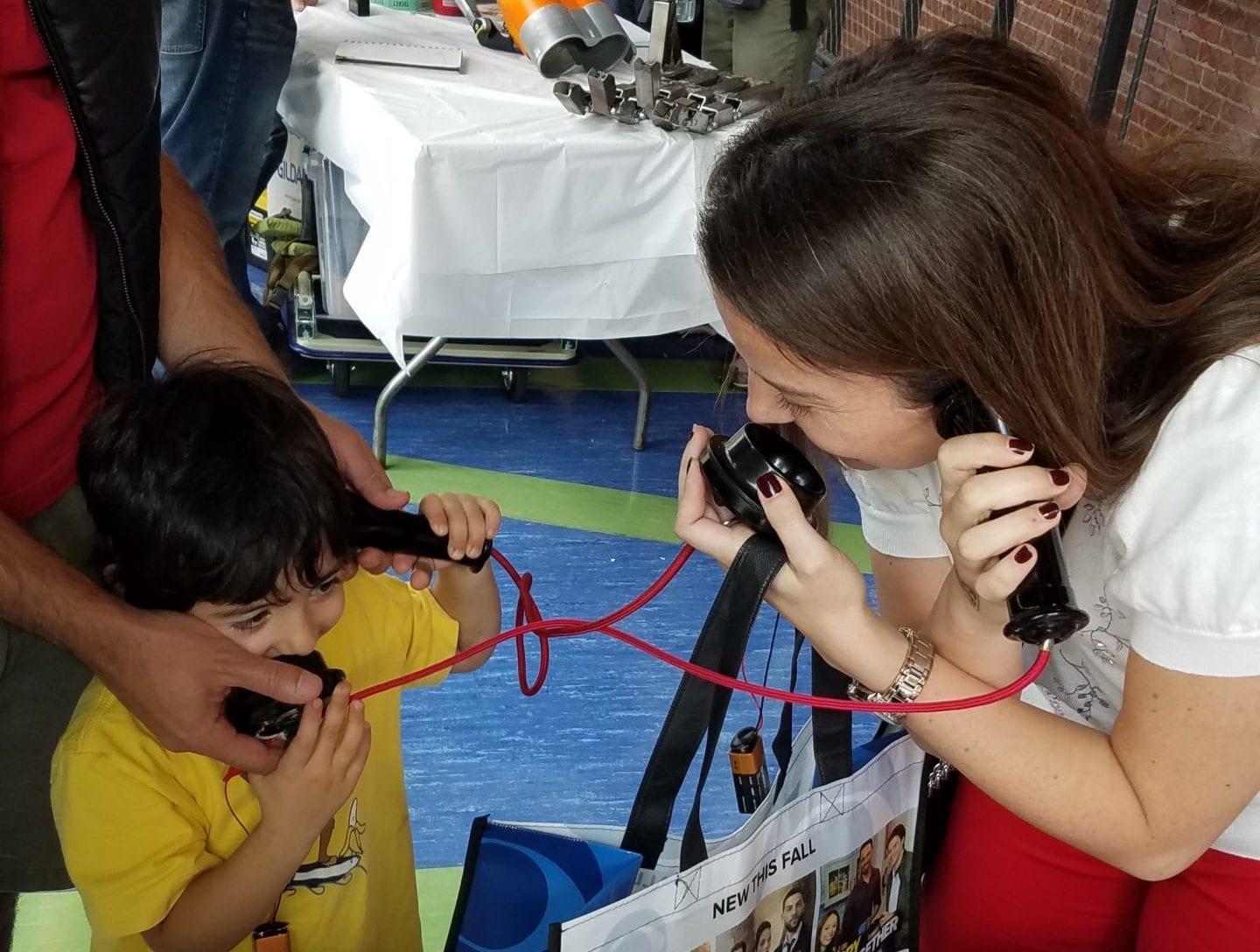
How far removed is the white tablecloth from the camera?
2328 millimetres

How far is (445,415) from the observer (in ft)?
10.9

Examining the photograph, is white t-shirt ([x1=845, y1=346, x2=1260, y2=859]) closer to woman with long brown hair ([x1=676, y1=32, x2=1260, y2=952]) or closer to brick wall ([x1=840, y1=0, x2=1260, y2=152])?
woman with long brown hair ([x1=676, y1=32, x2=1260, y2=952])

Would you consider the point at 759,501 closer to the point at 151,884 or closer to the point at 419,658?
the point at 419,658

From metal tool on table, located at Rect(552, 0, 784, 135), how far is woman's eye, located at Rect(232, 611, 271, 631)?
5.39ft

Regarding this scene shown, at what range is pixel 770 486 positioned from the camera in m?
0.99

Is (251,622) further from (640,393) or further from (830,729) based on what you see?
(640,393)

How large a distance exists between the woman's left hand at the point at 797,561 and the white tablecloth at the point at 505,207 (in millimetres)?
1282

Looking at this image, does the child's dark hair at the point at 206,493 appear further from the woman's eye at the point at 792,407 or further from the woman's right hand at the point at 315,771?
the woman's eye at the point at 792,407

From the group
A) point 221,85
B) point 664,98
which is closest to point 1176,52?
point 664,98

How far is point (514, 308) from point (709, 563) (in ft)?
2.46

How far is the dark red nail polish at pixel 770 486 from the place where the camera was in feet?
3.25

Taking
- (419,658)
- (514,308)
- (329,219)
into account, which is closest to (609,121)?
(514,308)

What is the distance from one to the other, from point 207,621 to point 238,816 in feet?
0.65

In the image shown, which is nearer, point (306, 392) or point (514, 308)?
point (514, 308)
